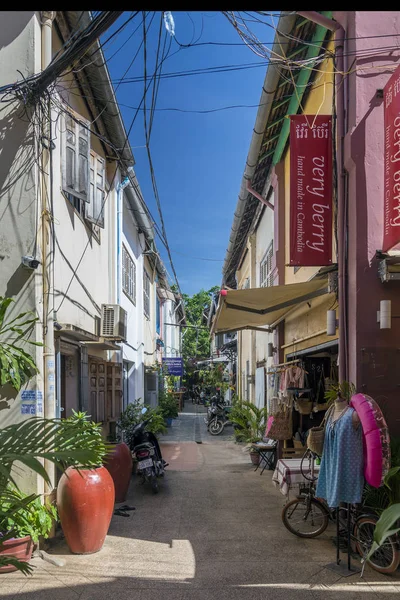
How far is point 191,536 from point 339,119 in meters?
5.24

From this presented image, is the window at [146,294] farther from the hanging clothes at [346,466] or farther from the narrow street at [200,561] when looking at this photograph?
the hanging clothes at [346,466]

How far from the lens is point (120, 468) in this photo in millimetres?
7098

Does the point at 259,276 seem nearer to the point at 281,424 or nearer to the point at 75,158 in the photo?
the point at 281,424

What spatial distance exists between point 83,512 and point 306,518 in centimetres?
257

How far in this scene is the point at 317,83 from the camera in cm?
729

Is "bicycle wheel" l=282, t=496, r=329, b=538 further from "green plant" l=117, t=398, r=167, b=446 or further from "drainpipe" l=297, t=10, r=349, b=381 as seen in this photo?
"green plant" l=117, t=398, r=167, b=446

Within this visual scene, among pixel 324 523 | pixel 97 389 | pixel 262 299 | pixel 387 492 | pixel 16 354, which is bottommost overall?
pixel 324 523

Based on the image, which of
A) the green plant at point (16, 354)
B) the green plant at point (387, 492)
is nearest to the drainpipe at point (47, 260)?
the green plant at point (16, 354)

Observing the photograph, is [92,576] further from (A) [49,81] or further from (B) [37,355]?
(A) [49,81]

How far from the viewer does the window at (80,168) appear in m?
6.57

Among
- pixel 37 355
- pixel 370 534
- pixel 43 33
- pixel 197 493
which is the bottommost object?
pixel 197 493

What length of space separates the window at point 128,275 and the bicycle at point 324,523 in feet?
21.9

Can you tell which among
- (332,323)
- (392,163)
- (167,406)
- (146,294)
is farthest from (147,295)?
(392,163)
